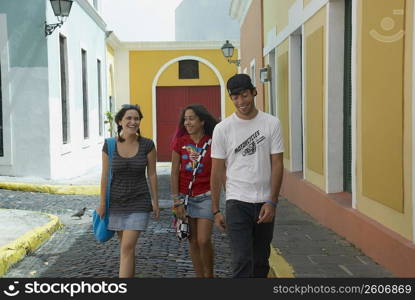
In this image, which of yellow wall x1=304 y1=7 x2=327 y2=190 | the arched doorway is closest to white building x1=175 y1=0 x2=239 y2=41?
the arched doorway

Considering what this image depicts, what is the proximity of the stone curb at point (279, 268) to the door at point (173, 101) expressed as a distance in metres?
22.1

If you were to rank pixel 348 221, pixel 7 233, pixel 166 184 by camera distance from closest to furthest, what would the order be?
pixel 348 221, pixel 7 233, pixel 166 184

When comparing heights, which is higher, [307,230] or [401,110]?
[401,110]

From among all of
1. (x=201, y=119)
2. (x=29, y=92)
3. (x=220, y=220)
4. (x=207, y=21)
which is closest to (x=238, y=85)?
(x=201, y=119)

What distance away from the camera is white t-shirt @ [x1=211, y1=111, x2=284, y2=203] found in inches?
161

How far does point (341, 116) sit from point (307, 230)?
1.59 metres

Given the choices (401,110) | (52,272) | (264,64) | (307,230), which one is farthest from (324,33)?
(264,64)

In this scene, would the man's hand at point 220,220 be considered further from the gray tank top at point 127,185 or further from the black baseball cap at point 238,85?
the black baseball cap at point 238,85

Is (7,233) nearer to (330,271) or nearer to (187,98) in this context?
(330,271)

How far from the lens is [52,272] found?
5.96 meters

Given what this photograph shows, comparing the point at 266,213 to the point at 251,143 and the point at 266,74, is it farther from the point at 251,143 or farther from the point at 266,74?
the point at 266,74

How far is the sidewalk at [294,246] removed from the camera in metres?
5.60

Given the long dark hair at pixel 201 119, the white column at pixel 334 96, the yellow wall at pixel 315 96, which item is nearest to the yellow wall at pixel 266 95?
the yellow wall at pixel 315 96

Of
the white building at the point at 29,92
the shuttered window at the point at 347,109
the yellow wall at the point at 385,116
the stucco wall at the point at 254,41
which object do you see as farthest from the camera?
the stucco wall at the point at 254,41
